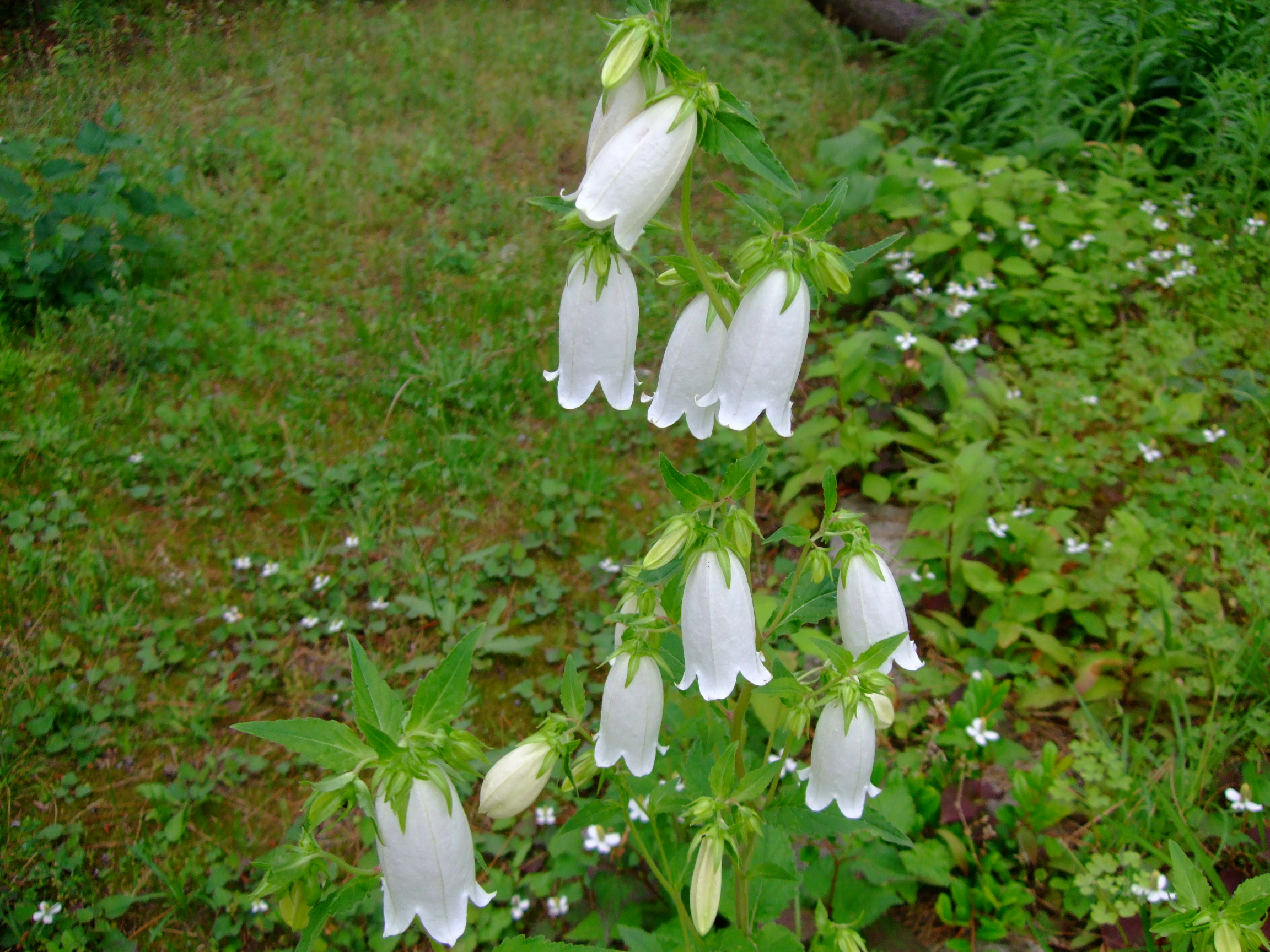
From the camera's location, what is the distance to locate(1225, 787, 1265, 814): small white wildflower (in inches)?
93.0

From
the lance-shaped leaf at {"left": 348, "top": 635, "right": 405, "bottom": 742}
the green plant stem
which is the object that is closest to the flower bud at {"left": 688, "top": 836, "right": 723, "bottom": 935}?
the lance-shaped leaf at {"left": 348, "top": 635, "right": 405, "bottom": 742}

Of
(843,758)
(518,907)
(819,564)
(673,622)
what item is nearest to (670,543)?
(673,622)

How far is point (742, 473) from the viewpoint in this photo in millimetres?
1505

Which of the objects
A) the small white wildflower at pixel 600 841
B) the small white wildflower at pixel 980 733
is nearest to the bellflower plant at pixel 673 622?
the small white wildflower at pixel 600 841

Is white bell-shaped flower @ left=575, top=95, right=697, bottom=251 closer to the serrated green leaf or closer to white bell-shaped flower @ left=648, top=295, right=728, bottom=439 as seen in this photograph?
white bell-shaped flower @ left=648, top=295, right=728, bottom=439

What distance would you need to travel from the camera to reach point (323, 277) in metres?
5.05

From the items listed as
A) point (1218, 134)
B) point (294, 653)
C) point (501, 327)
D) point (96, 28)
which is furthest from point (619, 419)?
point (96, 28)

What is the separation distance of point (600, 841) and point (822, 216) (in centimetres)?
188

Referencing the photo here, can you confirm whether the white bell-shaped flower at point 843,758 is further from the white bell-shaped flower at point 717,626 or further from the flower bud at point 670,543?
the flower bud at point 670,543

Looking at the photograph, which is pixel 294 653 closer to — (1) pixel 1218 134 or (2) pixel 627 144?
(2) pixel 627 144

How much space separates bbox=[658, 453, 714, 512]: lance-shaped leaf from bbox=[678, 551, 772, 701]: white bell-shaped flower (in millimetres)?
108

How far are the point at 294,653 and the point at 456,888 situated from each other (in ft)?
6.81

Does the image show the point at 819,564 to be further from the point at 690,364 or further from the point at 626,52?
the point at 626,52

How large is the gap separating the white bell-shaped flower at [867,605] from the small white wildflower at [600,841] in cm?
119
